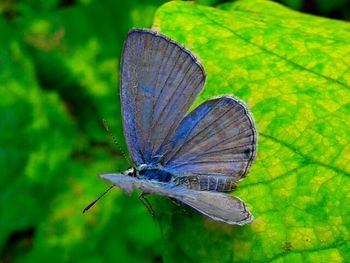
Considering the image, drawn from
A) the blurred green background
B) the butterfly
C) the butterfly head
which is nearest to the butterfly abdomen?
the butterfly

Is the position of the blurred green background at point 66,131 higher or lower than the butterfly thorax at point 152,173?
lower

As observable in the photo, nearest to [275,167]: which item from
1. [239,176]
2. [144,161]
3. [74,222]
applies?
[239,176]

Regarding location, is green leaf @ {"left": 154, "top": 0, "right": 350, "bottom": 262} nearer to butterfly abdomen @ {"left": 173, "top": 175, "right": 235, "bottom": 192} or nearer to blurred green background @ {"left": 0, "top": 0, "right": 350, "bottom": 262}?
butterfly abdomen @ {"left": 173, "top": 175, "right": 235, "bottom": 192}

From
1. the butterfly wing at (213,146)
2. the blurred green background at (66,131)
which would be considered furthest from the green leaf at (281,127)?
the blurred green background at (66,131)

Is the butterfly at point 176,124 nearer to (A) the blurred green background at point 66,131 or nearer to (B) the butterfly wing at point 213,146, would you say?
(B) the butterfly wing at point 213,146

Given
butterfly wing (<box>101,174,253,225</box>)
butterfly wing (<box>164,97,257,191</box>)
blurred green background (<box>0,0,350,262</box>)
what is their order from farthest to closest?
blurred green background (<box>0,0,350,262</box>) → butterfly wing (<box>164,97,257,191</box>) → butterfly wing (<box>101,174,253,225</box>)

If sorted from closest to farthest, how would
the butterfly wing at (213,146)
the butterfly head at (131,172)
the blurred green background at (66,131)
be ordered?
the butterfly wing at (213,146)
the butterfly head at (131,172)
the blurred green background at (66,131)
